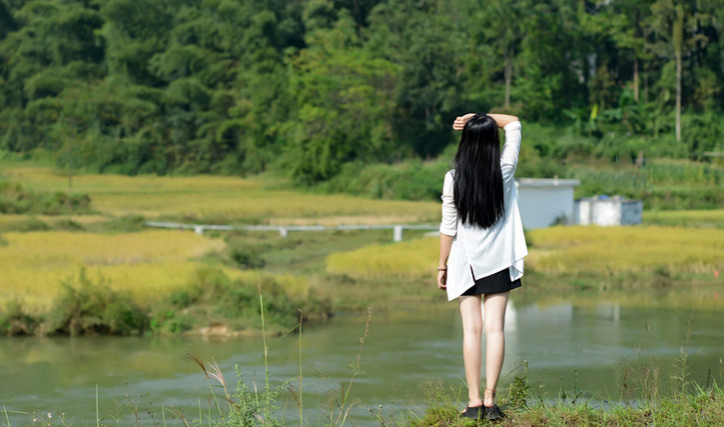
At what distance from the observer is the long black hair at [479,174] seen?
12.6ft

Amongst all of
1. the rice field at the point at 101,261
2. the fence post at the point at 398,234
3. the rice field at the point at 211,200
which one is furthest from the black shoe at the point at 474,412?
the rice field at the point at 211,200

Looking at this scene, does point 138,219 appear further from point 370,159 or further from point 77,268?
point 370,159

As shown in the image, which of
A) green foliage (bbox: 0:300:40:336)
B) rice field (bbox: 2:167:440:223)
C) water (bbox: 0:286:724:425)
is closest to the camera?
water (bbox: 0:286:724:425)

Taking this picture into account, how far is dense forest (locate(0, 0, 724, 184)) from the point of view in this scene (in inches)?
1348

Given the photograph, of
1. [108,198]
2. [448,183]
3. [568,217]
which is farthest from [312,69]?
[448,183]

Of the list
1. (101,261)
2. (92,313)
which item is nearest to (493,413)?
(92,313)

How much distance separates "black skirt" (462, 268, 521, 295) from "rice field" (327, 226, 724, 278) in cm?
1132

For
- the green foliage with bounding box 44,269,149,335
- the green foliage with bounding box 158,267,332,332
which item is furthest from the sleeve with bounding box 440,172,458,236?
the green foliage with bounding box 44,269,149,335

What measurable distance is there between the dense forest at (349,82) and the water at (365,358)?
2105 cm

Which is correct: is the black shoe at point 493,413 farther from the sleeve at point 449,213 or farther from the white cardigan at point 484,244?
the sleeve at point 449,213

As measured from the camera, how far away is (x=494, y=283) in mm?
3852

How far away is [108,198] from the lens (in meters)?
30.7

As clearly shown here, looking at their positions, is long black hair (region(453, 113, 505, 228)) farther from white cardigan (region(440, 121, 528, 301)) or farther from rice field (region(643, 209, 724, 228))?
rice field (region(643, 209, 724, 228))

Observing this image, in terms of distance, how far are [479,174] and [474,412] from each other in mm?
878
